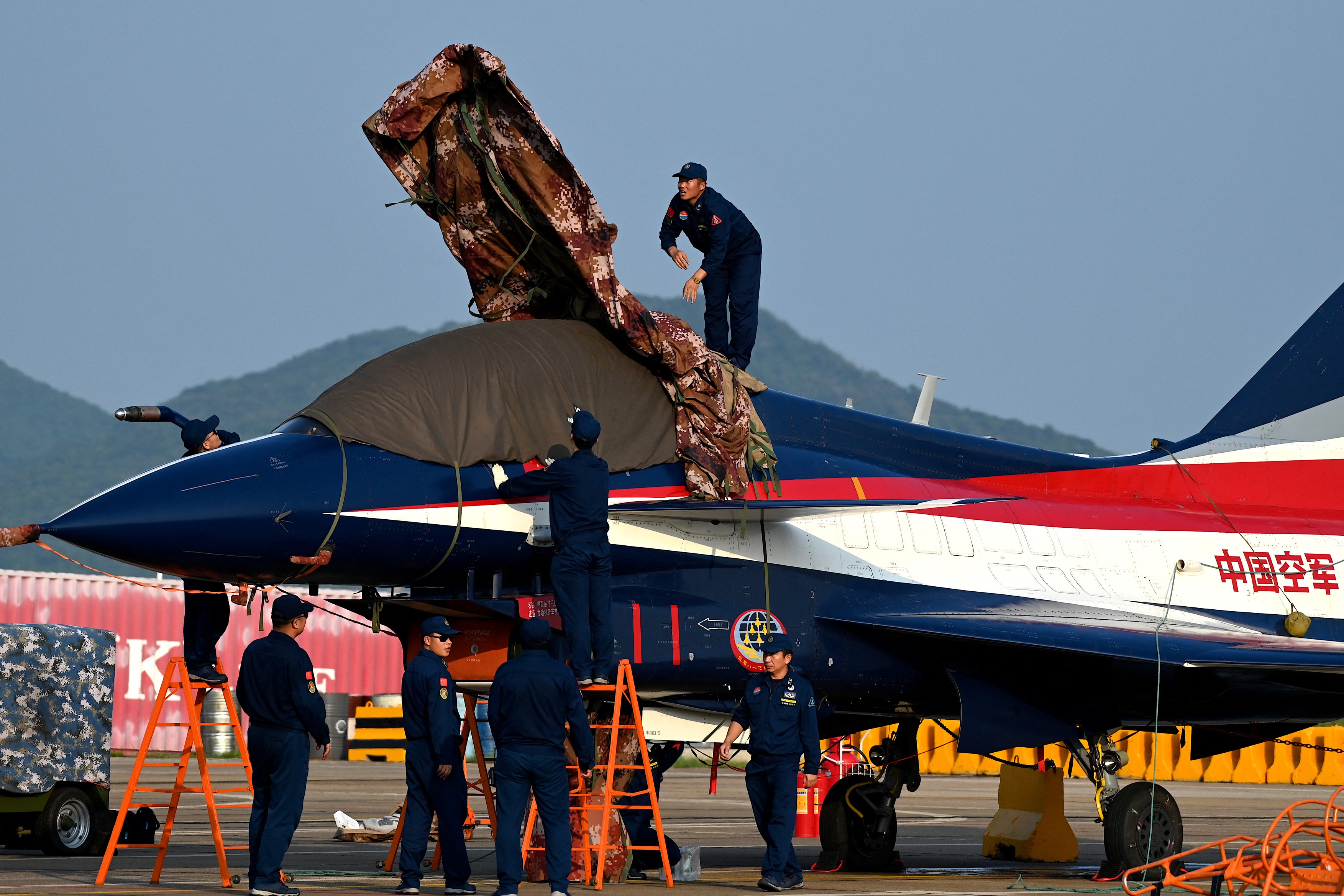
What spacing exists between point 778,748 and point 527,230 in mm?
4166

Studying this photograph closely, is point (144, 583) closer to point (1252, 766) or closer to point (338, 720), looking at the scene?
point (1252, 766)

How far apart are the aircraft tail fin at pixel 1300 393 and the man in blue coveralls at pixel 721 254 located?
520 centimetres

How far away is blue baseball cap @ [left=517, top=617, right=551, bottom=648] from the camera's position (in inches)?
384

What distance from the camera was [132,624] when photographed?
34.4 metres

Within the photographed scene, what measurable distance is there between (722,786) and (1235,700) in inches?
720

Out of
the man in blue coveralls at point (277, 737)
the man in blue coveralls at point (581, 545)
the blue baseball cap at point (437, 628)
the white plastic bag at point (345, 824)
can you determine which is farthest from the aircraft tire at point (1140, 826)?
the white plastic bag at point (345, 824)

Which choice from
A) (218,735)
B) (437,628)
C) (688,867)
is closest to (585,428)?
(437,628)

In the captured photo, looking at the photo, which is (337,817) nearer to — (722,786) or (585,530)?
(585,530)

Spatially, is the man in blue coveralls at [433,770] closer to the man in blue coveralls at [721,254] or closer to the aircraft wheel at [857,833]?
the man in blue coveralls at [721,254]

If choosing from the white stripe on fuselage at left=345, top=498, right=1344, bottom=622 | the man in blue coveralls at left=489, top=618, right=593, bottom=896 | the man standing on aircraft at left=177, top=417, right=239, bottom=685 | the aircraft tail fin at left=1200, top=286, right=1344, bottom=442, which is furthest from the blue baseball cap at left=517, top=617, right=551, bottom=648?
the aircraft tail fin at left=1200, top=286, right=1344, bottom=442

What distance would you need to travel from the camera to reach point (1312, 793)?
27625 mm

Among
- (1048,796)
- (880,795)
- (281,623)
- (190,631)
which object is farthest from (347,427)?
(1048,796)

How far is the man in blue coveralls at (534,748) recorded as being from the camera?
9.51 m

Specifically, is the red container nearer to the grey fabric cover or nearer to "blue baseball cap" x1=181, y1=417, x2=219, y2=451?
"blue baseball cap" x1=181, y1=417, x2=219, y2=451
